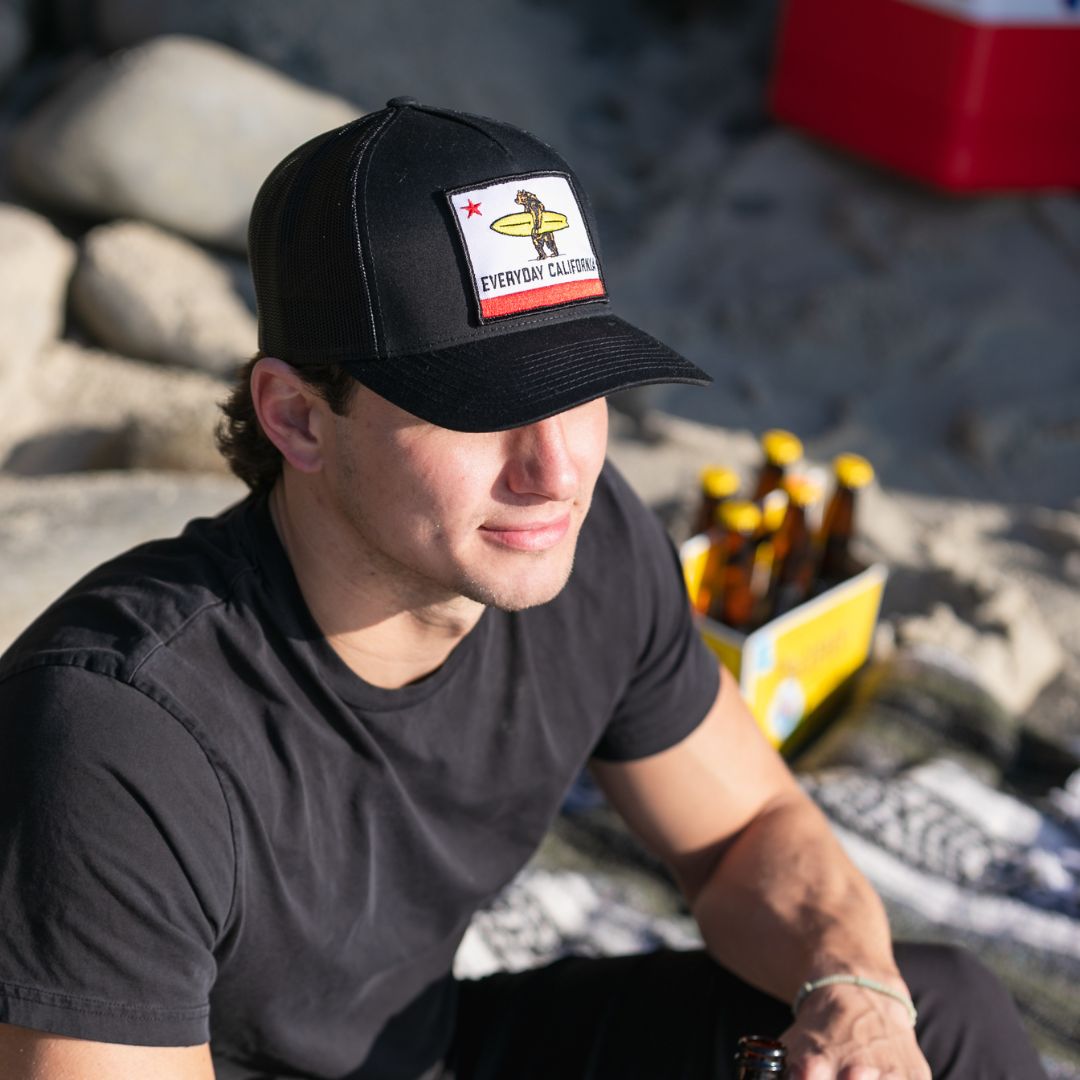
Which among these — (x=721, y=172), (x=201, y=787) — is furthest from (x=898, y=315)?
(x=201, y=787)

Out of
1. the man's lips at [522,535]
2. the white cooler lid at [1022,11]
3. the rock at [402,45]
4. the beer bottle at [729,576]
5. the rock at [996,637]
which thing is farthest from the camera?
the rock at [402,45]

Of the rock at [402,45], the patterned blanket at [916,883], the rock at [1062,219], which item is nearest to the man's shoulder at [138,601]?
the patterned blanket at [916,883]

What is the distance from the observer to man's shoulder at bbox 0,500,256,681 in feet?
4.92

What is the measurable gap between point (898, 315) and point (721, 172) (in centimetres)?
119

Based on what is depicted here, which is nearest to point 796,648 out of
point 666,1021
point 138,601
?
point 666,1021

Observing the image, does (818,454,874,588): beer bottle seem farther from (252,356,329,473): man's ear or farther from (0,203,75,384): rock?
(0,203,75,384): rock

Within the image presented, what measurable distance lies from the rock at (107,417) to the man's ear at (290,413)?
227 centimetres

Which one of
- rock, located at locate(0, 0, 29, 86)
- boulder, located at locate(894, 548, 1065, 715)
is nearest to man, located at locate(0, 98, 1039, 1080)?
boulder, located at locate(894, 548, 1065, 715)

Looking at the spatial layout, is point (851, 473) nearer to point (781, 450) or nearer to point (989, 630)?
point (781, 450)

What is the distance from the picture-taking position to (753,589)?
337 centimetres

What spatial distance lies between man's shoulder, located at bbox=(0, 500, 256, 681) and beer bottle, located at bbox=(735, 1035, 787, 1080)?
0.79m

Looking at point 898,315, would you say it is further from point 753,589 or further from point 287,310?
point 287,310

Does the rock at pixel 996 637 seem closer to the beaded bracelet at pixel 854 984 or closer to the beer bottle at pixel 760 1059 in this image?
the beaded bracelet at pixel 854 984

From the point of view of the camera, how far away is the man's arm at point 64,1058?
1376 mm
